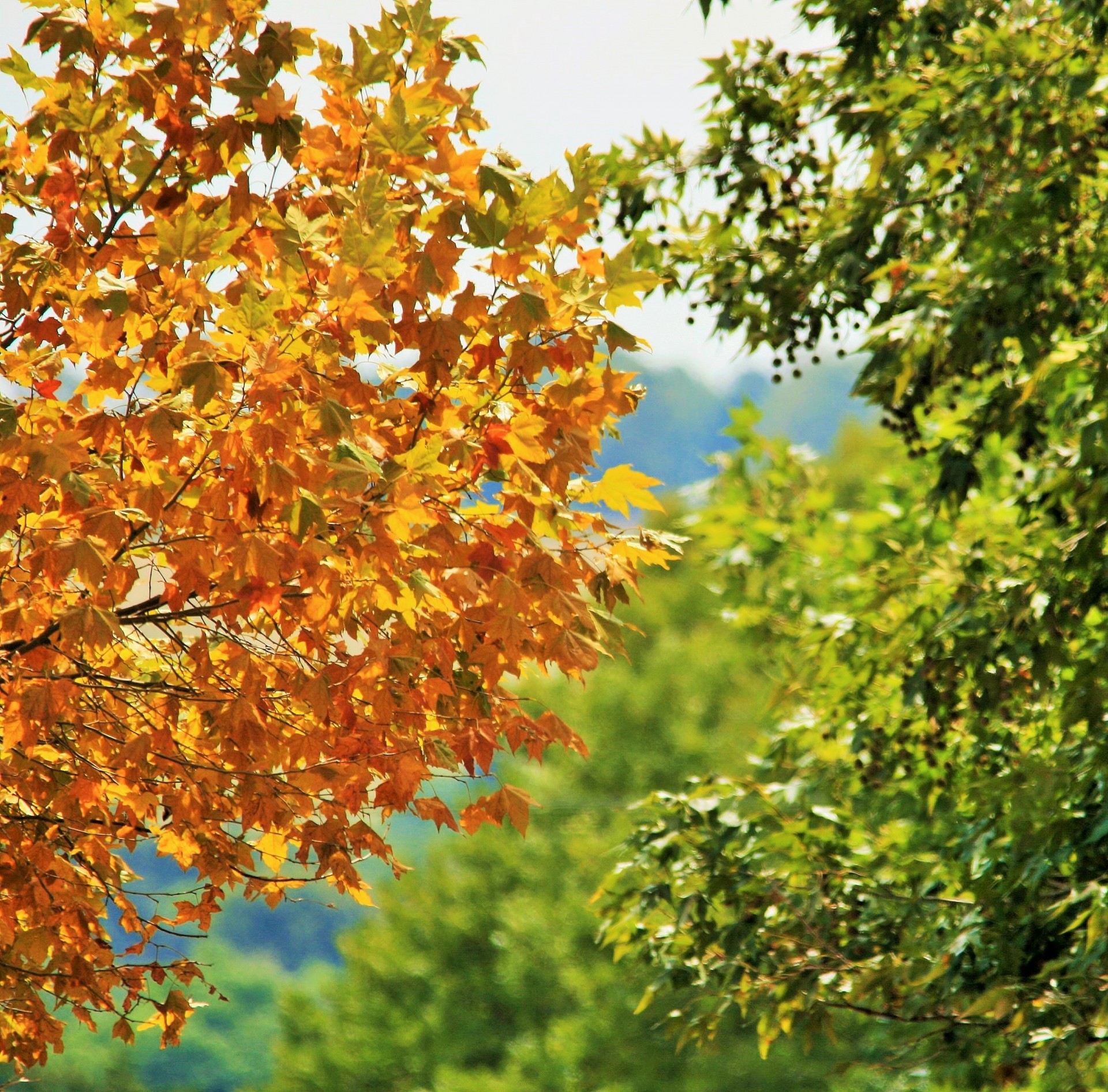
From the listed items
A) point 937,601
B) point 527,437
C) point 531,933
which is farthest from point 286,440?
point 531,933

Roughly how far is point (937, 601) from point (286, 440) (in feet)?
16.0

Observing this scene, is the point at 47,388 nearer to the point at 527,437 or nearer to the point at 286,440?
the point at 286,440

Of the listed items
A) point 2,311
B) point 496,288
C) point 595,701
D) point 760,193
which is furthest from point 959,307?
point 595,701

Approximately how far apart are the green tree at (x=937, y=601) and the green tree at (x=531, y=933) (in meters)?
13.7

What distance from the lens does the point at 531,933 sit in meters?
22.1

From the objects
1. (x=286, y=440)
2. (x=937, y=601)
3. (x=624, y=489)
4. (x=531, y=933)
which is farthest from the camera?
(x=531, y=933)

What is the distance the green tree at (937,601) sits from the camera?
5.52m

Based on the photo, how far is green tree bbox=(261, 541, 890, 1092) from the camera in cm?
2125

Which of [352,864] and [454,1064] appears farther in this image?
[454,1064]

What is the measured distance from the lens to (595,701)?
24.5 meters

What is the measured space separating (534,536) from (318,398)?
27.9 inches

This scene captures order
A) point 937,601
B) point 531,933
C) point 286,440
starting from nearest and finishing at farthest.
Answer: point 286,440
point 937,601
point 531,933

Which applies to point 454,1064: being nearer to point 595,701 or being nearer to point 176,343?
point 595,701

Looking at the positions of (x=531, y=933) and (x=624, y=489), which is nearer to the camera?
(x=624, y=489)
